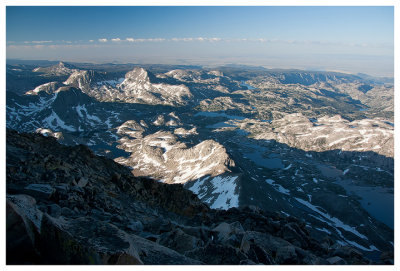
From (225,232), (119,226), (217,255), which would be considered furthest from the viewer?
(225,232)

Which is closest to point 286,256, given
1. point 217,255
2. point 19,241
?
point 217,255

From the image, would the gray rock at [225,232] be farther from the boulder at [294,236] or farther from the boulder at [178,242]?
the boulder at [294,236]

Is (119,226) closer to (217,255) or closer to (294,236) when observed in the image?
(217,255)

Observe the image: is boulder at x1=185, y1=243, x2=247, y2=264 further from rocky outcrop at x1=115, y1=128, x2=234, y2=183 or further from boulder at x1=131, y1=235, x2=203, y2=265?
rocky outcrop at x1=115, y1=128, x2=234, y2=183

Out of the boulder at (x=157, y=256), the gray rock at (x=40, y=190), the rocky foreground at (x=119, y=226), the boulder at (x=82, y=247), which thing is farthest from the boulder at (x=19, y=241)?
the gray rock at (x=40, y=190)

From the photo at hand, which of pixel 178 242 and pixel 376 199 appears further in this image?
pixel 376 199

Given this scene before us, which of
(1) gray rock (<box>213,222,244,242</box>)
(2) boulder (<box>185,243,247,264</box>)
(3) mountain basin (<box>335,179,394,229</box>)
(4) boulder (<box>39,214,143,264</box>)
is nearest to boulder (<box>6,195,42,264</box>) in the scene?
(4) boulder (<box>39,214,143,264</box>)

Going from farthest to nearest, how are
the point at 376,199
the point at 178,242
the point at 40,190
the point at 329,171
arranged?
the point at 329,171
the point at 376,199
the point at 40,190
the point at 178,242
